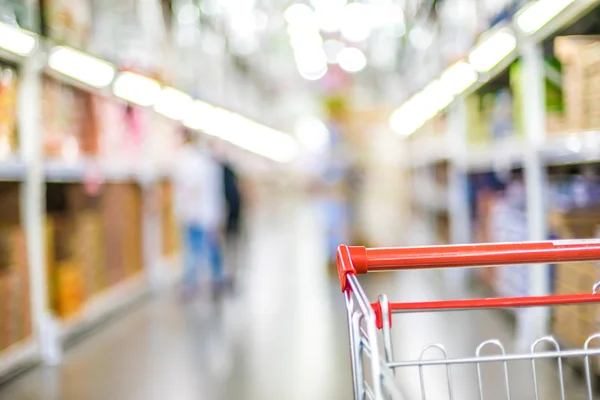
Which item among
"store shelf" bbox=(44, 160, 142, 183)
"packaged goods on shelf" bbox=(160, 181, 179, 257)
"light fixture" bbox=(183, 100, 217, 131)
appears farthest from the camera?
"packaged goods on shelf" bbox=(160, 181, 179, 257)

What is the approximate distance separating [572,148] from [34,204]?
2.90m

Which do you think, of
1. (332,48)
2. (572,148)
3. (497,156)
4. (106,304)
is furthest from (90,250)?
(332,48)

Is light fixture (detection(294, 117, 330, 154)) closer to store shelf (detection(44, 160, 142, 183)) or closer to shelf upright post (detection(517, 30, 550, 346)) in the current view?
store shelf (detection(44, 160, 142, 183))

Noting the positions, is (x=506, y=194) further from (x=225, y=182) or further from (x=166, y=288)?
(x=166, y=288)

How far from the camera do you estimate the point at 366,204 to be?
9.20 m

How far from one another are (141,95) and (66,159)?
925 mm

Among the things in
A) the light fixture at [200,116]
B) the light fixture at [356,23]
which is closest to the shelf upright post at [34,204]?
the light fixture at [200,116]

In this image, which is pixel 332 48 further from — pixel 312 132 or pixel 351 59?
pixel 312 132

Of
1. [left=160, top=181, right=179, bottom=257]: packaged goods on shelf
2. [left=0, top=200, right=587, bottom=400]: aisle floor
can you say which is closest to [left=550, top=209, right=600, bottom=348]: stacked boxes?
[left=0, top=200, right=587, bottom=400]: aisle floor

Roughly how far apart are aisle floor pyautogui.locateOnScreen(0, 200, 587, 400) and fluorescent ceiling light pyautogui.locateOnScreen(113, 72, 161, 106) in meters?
1.66

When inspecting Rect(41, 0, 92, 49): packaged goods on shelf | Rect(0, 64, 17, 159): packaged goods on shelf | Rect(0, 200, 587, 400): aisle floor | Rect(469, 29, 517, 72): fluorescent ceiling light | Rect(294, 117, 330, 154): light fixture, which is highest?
Rect(294, 117, 330, 154): light fixture

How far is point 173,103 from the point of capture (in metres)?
6.43

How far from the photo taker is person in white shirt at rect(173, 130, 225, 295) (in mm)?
6684

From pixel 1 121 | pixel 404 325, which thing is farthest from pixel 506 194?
pixel 1 121
